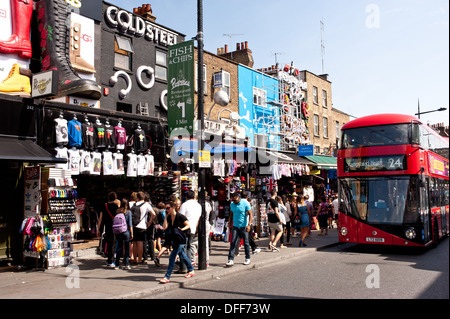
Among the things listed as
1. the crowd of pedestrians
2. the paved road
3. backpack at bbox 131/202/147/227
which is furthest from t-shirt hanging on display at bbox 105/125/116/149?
the paved road

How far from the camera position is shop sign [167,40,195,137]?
34.9 ft

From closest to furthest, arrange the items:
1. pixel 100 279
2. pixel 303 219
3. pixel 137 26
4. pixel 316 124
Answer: pixel 100 279, pixel 303 219, pixel 137 26, pixel 316 124

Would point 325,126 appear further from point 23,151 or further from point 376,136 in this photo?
point 23,151

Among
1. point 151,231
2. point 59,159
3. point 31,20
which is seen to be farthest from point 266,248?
point 31,20

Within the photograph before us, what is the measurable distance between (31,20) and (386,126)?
38.1ft

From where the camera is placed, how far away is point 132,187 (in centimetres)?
1430

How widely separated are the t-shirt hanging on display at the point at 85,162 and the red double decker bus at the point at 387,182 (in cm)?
792

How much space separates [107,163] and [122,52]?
570 cm

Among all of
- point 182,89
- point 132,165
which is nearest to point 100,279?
point 132,165

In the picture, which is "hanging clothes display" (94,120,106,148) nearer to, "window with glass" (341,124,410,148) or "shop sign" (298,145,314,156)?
"window with glass" (341,124,410,148)

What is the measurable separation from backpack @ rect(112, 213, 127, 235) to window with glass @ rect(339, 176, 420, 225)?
7.04 meters

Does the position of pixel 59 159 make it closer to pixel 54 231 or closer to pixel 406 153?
pixel 54 231

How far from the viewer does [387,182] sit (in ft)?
40.0

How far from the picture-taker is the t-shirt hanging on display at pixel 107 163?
40.2ft
